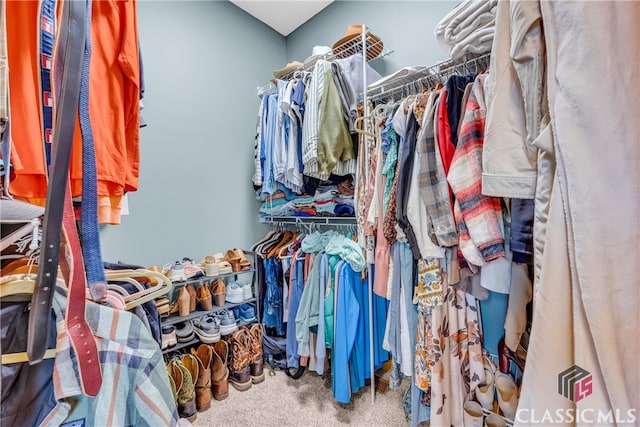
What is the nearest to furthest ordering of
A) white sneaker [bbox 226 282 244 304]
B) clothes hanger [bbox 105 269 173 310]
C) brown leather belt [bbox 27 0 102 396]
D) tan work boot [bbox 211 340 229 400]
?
1. brown leather belt [bbox 27 0 102 396]
2. clothes hanger [bbox 105 269 173 310]
3. tan work boot [bbox 211 340 229 400]
4. white sneaker [bbox 226 282 244 304]

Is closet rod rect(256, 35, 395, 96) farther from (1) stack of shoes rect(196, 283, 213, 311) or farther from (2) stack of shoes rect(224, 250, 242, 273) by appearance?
(1) stack of shoes rect(196, 283, 213, 311)

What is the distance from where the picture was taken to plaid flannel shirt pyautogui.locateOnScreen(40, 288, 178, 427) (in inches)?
18.1

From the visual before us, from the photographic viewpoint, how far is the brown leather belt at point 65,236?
0.44m

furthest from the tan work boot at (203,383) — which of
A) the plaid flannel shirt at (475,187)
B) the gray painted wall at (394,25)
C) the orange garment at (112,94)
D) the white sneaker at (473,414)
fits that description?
the gray painted wall at (394,25)

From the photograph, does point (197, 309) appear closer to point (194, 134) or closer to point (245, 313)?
point (245, 313)

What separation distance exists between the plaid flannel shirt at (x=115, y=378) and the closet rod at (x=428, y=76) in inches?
55.8

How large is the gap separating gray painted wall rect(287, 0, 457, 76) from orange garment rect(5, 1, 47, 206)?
174 cm

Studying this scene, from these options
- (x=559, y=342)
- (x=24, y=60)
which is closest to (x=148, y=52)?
(x=24, y=60)

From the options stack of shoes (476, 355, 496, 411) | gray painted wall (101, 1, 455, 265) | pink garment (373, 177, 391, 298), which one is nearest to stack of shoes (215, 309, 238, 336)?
gray painted wall (101, 1, 455, 265)

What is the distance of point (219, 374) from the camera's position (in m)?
1.57

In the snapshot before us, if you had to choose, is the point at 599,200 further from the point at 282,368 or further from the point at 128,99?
the point at 282,368

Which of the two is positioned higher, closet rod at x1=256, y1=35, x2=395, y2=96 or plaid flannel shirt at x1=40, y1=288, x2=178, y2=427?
closet rod at x1=256, y1=35, x2=395, y2=96

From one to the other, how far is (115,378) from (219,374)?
4.14 ft

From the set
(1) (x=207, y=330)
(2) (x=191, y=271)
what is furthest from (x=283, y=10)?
(1) (x=207, y=330)
